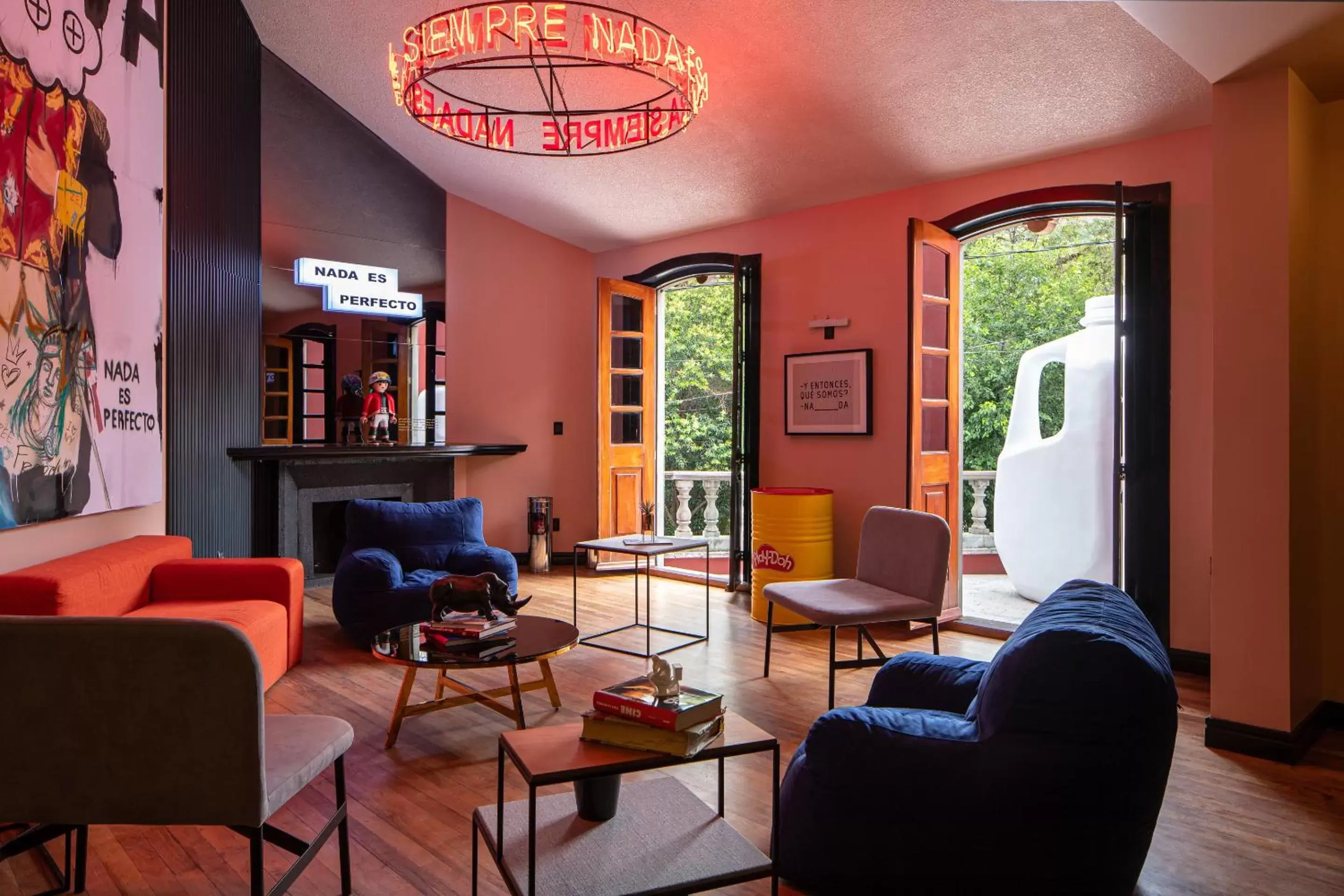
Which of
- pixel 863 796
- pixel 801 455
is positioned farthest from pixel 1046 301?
pixel 863 796

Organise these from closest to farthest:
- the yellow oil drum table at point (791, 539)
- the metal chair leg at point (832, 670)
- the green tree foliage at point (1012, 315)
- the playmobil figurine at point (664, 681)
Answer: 1. the playmobil figurine at point (664, 681)
2. the metal chair leg at point (832, 670)
3. the yellow oil drum table at point (791, 539)
4. the green tree foliage at point (1012, 315)

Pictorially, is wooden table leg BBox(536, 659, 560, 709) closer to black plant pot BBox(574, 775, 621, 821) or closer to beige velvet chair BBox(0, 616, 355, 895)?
black plant pot BBox(574, 775, 621, 821)

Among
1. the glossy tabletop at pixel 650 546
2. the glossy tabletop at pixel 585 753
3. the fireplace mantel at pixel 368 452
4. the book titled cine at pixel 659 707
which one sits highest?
the fireplace mantel at pixel 368 452

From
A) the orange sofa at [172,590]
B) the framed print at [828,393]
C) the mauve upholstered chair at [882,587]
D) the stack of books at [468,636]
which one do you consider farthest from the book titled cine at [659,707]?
the framed print at [828,393]

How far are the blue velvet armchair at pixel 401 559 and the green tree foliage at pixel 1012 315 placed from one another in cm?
763

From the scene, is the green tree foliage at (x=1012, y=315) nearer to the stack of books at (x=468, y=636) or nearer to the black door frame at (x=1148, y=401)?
the black door frame at (x=1148, y=401)

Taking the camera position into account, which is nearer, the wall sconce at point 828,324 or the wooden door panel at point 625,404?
the wall sconce at point 828,324

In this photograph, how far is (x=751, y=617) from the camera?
521 centimetres

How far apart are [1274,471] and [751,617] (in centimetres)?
293

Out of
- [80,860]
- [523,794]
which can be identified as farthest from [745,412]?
[80,860]

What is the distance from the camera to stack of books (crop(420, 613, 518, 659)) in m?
2.98

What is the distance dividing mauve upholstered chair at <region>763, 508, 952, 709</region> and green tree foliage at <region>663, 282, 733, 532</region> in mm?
8295

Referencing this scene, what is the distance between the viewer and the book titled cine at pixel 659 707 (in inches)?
69.8

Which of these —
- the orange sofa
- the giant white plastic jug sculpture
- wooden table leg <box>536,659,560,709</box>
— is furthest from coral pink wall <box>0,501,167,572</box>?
the giant white plastic jug sculpture
